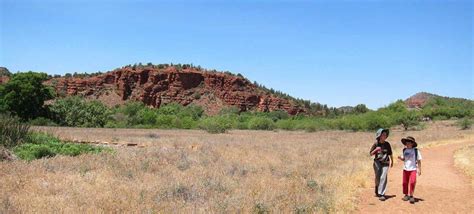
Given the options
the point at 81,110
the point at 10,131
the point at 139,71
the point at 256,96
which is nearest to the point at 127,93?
the point at 139,71

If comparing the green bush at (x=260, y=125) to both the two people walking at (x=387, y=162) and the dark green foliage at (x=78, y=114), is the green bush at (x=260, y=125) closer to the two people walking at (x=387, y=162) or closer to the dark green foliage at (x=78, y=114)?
the dark green foliage at (x=78, y=114)

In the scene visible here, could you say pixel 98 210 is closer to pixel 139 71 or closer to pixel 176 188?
pixel 176 188

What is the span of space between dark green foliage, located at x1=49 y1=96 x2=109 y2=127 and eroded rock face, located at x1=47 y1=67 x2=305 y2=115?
5694 cm

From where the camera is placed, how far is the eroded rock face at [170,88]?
123 metres

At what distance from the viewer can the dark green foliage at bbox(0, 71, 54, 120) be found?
54.4 meters

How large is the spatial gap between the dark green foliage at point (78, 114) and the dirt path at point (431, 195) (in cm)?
4919

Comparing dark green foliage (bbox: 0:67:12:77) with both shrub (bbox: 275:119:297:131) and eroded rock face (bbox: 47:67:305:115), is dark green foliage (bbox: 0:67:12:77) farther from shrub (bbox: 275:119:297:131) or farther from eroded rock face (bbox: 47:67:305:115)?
shrub (bbox: 275:119:297:131)

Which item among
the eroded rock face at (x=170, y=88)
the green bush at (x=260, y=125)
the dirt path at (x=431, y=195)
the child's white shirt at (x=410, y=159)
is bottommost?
the dirt path at (x=431, y=195)

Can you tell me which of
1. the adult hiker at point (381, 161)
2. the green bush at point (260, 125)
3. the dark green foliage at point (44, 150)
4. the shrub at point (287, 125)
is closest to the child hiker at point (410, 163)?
the adult hiker at point (381, 161)

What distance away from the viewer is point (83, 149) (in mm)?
18438

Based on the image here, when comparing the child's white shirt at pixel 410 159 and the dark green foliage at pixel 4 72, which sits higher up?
the dark green foliage at pixel 4 72

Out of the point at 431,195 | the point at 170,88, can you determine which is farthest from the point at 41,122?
the point at 170,88

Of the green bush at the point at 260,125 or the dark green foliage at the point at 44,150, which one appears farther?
the green bush at the point at 260,125

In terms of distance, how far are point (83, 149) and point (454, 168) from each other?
47.9 feet
